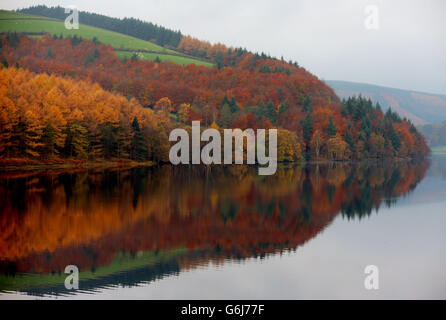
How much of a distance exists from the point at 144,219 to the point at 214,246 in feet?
20.0

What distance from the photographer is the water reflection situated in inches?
589

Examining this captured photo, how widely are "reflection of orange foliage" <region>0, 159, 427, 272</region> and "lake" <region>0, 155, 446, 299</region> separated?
2.5 inches

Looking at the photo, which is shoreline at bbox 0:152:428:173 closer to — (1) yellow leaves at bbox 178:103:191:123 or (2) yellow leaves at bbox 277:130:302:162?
(1) yellow leaves at bbox 178:103:191:123

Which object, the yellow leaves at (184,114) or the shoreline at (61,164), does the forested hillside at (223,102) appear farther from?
the shoreline at (61,164)

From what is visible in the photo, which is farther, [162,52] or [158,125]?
[162,52]

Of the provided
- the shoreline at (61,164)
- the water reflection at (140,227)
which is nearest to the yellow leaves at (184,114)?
the shoreline at (61,164)

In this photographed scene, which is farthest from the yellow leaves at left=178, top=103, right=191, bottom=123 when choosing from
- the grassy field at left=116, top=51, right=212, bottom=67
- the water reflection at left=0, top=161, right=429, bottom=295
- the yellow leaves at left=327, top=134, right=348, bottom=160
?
the water reflection at left=0, top=161, right=429, bottom=295

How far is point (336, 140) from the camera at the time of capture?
10888cm
